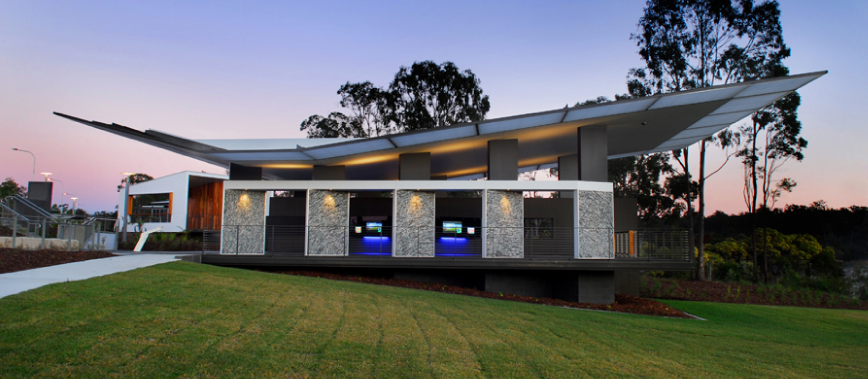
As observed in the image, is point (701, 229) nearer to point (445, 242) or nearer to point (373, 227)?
point (445, 242)

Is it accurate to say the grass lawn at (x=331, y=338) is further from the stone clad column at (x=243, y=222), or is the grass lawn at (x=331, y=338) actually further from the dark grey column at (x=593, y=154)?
the dark grey column at (x=593, y=154)

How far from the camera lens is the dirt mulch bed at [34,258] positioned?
9.18 metres

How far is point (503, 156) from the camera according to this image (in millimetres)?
15867

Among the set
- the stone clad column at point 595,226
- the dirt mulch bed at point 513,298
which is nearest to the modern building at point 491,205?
the stone clad column at point 595,226

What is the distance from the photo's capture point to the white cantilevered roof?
44.2 feet

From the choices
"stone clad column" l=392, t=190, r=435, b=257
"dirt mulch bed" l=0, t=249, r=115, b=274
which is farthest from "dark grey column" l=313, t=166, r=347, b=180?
"dirt mulch bed" l=0, t=249, r=115, b=274

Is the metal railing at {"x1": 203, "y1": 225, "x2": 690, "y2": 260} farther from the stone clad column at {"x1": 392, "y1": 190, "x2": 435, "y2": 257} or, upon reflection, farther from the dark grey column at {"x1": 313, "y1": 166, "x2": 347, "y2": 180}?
the dark grey column at {"x1": 313, "y1": 166, "x2": 347, "y2": 180}

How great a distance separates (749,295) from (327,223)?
17.4 m

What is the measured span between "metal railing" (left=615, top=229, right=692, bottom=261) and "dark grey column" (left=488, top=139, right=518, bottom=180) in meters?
4.34

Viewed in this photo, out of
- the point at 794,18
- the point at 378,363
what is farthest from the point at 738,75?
the point at 378,363

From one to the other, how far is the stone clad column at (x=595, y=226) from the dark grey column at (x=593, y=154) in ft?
2.96

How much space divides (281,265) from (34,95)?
15504mm

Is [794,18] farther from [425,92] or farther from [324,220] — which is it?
[324,220]

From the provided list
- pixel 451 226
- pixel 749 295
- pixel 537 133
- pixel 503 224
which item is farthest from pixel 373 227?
pixel 749 295
